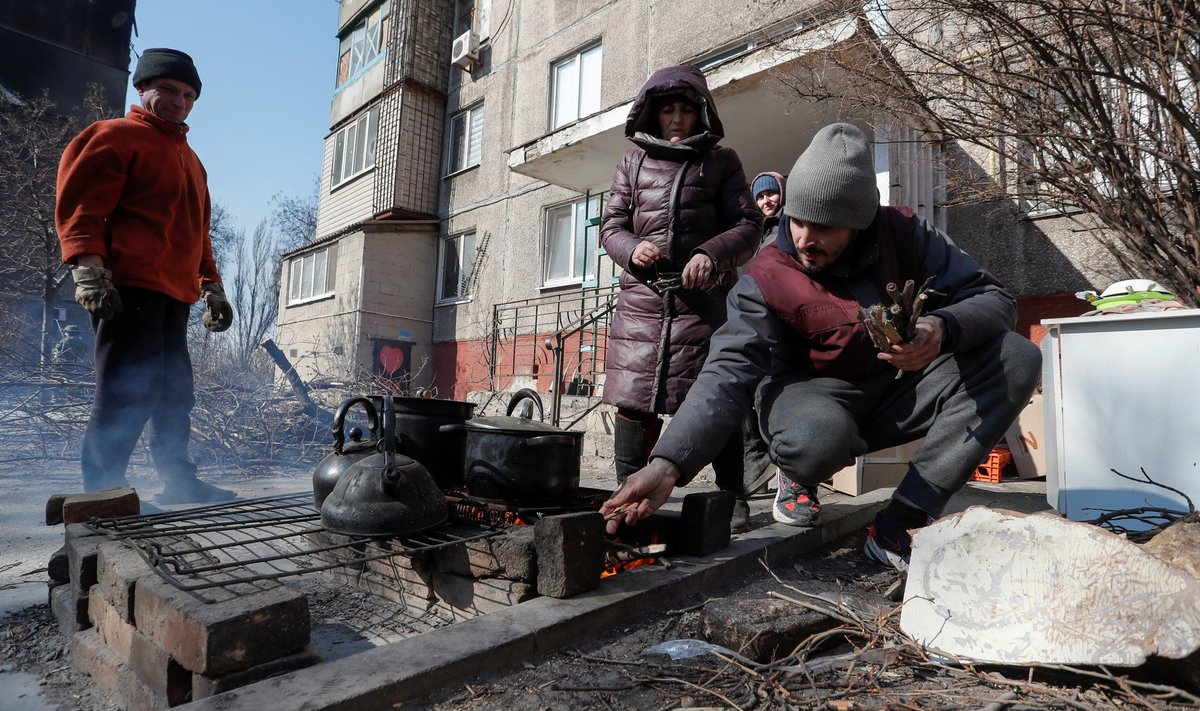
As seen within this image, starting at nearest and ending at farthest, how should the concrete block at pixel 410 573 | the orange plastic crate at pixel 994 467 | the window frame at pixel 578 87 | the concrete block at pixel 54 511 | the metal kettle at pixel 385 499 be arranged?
the metal kettle at pixel 385 499
the concrete block at pixel 410 573
the concrete block at pixel 54 511
the orange plastic crate at pixel 994 467
the window frame at pixel 578 87

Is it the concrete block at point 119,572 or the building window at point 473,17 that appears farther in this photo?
the building window at point 473,17

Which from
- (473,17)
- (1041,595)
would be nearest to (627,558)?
(1041,595)

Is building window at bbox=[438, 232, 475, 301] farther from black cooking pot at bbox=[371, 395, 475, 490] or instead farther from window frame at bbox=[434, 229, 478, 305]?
black cooking pot at bbox=[371, 395, 475, 490]

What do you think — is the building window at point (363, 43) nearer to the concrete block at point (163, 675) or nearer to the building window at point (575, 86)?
the building window at point (575, 86)

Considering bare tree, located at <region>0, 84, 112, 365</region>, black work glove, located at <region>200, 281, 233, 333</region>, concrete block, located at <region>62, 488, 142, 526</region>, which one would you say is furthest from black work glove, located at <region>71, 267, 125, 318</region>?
bare tree, located at <region>0, 84, 112, 365</region>

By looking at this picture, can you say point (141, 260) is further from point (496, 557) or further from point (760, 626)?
point (760, 626)

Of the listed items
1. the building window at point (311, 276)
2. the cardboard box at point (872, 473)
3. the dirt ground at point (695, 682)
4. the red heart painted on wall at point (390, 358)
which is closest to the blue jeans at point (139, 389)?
the dirt ground at point (695, 682)

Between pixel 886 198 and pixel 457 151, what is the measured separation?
9970 millimetres

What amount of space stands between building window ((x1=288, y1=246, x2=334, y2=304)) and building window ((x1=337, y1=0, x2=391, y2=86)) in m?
4.36

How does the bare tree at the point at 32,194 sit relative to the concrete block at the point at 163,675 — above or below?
above

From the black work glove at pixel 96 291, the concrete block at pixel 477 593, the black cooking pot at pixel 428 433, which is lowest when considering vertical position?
the concrete block at pixel 477 593

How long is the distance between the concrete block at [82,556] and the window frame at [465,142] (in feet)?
36.5

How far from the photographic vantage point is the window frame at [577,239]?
9680mm

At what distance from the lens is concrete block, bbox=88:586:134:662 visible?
1.61 meters
